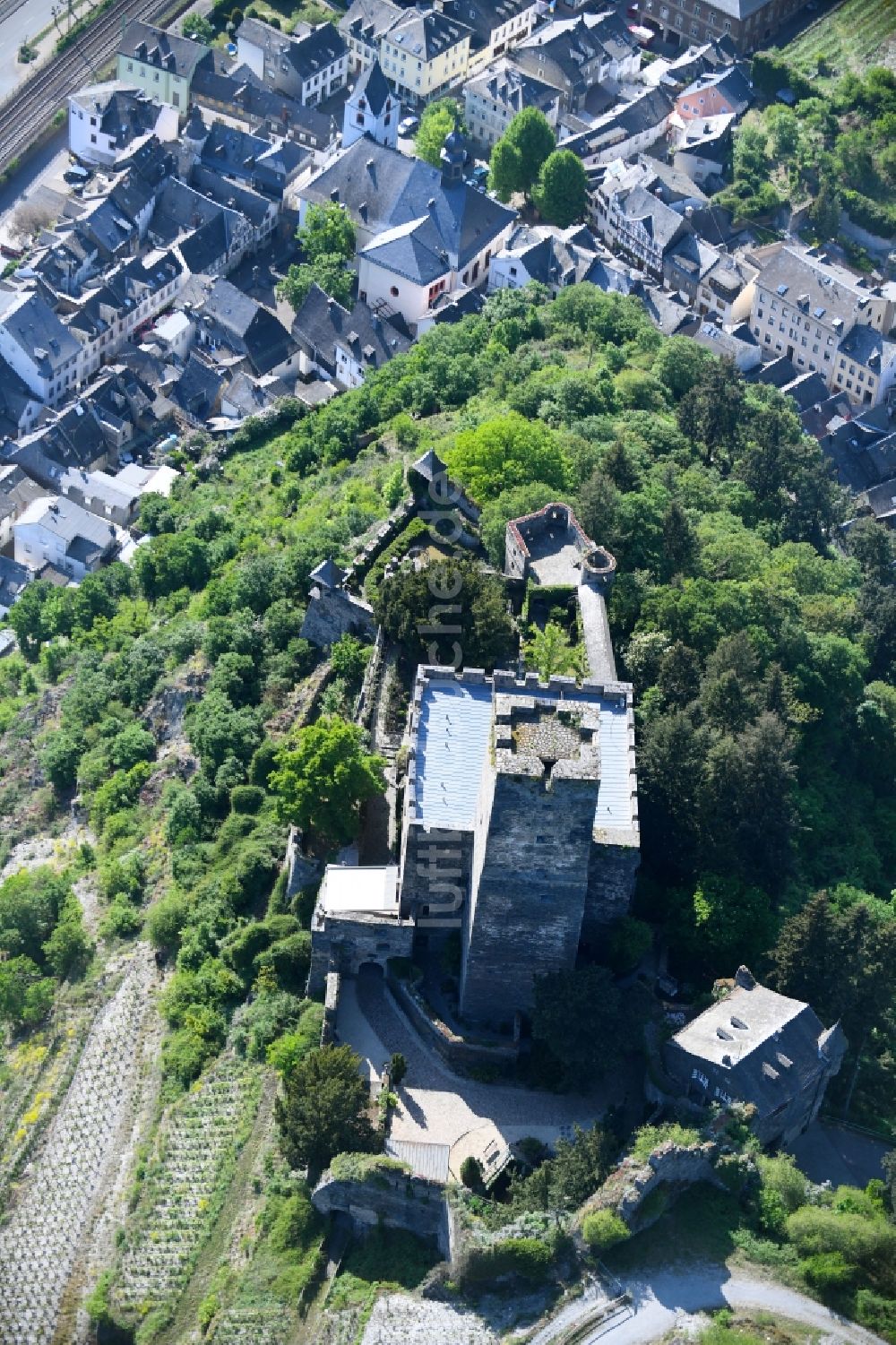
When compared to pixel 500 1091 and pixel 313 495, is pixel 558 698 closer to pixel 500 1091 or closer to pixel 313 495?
pixel 500 1091

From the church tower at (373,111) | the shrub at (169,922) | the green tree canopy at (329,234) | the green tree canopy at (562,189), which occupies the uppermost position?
the church tower at (373,111)

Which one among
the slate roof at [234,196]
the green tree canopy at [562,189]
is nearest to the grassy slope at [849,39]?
the green tree canopy at [562,189]

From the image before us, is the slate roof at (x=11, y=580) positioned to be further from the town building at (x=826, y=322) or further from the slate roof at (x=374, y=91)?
the town building at (x=826, y=322)

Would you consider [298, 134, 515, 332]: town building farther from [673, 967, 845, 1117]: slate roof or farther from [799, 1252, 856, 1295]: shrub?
[799, 1252, 856, 1295]: shrub

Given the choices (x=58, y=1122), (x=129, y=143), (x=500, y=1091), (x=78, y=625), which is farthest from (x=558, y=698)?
(x=129, y=143)

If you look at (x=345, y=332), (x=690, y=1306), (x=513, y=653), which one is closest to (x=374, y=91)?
(x=345, y=332)

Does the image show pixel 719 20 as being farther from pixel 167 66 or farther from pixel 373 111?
pixel 167 66

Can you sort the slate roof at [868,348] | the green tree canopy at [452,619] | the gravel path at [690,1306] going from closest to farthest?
the gravel path at [690,1306]
the green tree canopy at [452,619]
the slate roof at [868,348]
